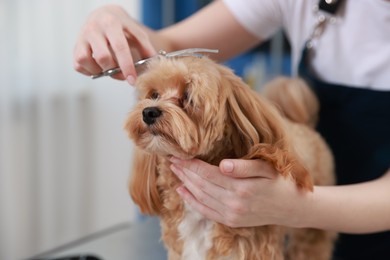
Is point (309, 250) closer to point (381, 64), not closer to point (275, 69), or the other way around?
point (381, 64)

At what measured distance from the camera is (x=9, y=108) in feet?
5.65

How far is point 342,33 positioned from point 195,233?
0.54 m

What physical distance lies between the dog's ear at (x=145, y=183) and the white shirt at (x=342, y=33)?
0.42 m

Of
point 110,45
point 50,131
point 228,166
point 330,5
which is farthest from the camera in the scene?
point 50,131

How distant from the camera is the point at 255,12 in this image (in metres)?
1.14

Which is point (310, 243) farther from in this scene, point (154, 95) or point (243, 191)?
point (154, 95)

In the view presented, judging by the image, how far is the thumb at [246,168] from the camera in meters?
0.74

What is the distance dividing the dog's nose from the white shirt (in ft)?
1.57

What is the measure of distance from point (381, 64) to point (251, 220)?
45cm

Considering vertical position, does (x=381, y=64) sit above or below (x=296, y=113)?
above

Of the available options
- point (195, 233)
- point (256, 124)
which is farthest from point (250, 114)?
point (195, 233)

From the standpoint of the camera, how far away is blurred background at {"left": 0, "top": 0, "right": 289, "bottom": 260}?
1.73 meters

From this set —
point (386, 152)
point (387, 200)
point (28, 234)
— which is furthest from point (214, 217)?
point (28, 234)

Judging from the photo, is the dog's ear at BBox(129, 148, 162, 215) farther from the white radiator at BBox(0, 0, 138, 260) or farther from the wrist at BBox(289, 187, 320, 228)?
the white radiator at BBox(0, 0, 138, 260)
